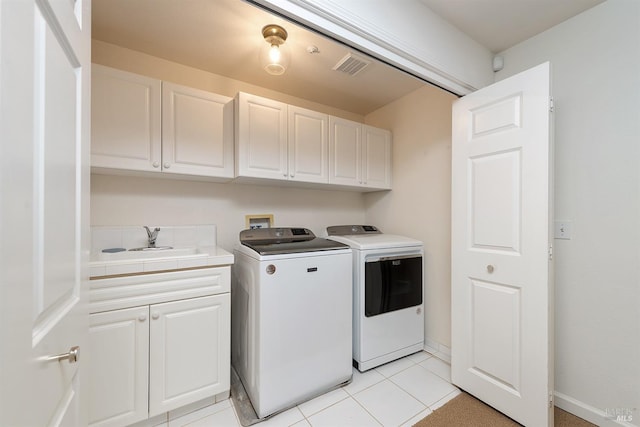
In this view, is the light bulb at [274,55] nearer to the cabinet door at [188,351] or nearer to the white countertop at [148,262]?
the white countertop at [148,262]

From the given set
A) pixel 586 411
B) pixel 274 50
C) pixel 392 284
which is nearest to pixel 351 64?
pixel 274 50

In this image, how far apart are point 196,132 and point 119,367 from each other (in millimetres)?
1475

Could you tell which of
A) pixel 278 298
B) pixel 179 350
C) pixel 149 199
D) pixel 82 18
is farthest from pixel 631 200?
pixel 149 199

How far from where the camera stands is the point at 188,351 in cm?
149

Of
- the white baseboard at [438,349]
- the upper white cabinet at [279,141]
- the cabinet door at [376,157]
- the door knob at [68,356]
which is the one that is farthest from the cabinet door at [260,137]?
the white baseboard at [438,349]

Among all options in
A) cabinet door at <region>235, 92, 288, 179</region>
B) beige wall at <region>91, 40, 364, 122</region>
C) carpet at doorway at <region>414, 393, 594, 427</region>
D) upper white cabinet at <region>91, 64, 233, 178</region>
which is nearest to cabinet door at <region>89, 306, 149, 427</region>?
upper white cabinet at <region>91, 64, 233, 178</region>

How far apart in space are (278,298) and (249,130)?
123 cm

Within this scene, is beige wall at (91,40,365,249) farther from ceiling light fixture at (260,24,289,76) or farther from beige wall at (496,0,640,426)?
beige wall at (496,0,640,426)

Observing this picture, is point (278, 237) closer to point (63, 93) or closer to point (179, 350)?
point (179, 350)

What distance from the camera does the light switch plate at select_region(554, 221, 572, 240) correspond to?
1.55 m

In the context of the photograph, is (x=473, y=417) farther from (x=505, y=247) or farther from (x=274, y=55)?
(x=274, y=55)

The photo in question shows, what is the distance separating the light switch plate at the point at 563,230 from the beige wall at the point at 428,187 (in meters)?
0.68

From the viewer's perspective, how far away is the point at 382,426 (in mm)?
1465

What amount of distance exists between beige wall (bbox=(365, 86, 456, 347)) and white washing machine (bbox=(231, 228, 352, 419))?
3.00 ft
